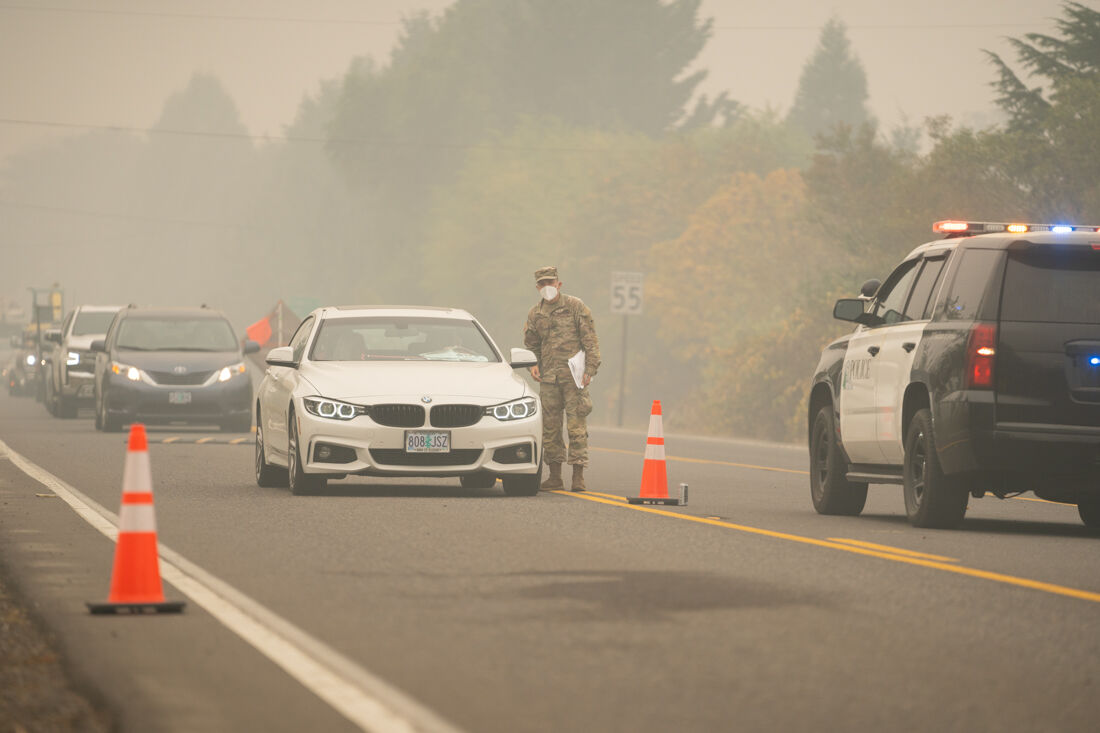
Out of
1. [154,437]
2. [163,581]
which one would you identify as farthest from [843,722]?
[154,437]

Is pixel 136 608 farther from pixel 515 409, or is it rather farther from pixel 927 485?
pixel 515 409

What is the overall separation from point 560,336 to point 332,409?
2460 mm

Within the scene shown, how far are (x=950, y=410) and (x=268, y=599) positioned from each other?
547cm

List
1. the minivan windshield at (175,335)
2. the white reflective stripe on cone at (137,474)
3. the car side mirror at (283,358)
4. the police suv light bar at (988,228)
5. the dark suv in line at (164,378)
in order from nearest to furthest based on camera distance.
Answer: the white reflective stripe on cone at (137,474)
the police suv light bar at (988,228)
the car side mirror at (283,358)
the dark suv in line at (164,378)
the minivan windshield at (175,335)

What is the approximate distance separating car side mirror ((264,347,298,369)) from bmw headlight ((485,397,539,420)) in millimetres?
1906

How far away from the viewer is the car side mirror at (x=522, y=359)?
56.5 feet

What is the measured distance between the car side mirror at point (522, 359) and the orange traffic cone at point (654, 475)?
1.41m

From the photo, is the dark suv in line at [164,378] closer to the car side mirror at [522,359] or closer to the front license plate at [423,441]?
the car side mirror at [522,359]

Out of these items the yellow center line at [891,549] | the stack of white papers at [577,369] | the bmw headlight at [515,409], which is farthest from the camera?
the stack of white papers at [577,369]

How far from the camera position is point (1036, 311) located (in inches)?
523

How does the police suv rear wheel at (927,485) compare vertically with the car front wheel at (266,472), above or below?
above

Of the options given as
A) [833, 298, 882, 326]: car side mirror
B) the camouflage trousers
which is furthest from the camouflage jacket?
[833, 298, 882, 326]: car side mirror

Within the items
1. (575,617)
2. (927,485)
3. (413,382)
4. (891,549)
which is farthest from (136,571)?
(413,382)

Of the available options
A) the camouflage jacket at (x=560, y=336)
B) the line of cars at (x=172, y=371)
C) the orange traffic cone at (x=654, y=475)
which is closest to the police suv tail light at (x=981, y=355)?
the orange traffic cone at (x=654, y=475)
